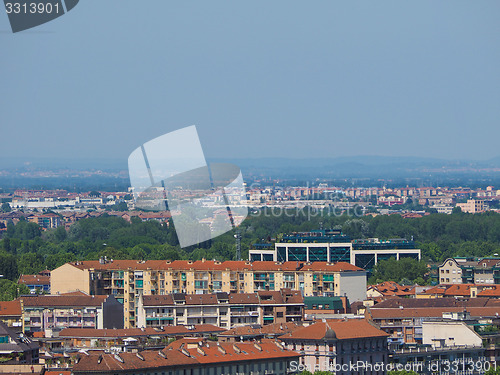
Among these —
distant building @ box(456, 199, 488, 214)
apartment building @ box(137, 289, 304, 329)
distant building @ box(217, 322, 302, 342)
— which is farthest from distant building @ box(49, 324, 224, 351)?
distant building @ box(456, 199, 488, 214)

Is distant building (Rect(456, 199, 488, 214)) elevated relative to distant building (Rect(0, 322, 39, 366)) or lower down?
lower down

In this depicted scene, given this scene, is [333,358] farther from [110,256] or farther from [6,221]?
[6,221]

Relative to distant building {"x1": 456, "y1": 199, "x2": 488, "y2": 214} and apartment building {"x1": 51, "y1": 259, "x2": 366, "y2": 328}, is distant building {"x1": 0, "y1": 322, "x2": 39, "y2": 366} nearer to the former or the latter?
apartment building {"x1": 51, "y1": 259, "x2": 366, "y2": 328}

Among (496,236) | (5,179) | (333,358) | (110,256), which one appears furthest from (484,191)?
(333,358)

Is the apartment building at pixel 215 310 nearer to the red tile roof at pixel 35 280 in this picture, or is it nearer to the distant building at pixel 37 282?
the distant building at pixel 37 282

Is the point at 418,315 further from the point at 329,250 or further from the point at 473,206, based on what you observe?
the point at 473,206

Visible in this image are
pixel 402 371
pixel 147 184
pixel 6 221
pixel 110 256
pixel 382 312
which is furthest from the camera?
pixel 6 221

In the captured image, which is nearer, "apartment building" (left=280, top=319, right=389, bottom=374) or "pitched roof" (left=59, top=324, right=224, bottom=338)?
"apartment building" (left=280, top=319, right=389, bottom=374)
